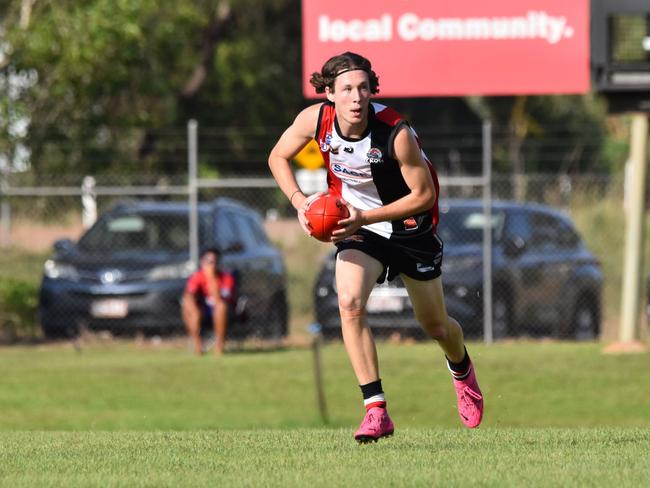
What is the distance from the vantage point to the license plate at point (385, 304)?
59.5ft

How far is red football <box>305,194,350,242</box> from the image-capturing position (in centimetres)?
790

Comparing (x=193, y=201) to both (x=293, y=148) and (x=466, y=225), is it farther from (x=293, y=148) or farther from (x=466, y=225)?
(x=293, y=148)

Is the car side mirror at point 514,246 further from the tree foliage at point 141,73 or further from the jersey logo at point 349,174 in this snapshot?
the jersey logo at point 349,174

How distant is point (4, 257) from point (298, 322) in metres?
4.37

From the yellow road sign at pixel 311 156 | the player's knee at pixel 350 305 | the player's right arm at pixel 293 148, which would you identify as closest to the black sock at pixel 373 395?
the player's knee at pixel 350 305

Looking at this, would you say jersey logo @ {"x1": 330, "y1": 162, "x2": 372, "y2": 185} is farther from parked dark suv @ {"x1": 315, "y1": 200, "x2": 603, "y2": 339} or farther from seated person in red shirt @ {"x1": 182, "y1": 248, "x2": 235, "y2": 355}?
parked dark suv @ {"x1": 315, "y1": 200, "x2": 603, "y2": 339}

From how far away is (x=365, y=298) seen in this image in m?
8.19

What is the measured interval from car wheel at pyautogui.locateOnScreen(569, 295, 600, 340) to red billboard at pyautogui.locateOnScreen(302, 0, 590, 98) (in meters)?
2.66

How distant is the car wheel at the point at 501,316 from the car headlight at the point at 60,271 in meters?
4.99

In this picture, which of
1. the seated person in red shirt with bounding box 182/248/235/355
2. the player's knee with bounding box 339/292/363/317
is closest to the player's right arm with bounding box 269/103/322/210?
the player's knee with bounding box 339/292/363/317

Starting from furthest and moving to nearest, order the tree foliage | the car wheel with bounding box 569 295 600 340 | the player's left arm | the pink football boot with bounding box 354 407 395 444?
1. the tree foliage
2. the car wheel with bounding box 569 295 600 340
3. the pink football boot with bounding box 354 407 395 444
4. the player's left arm

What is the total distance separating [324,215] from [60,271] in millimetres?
11583

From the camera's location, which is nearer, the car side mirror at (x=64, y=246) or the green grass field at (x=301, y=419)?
the green grass field at (x=301, y=419)

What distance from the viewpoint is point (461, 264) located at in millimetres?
18531
